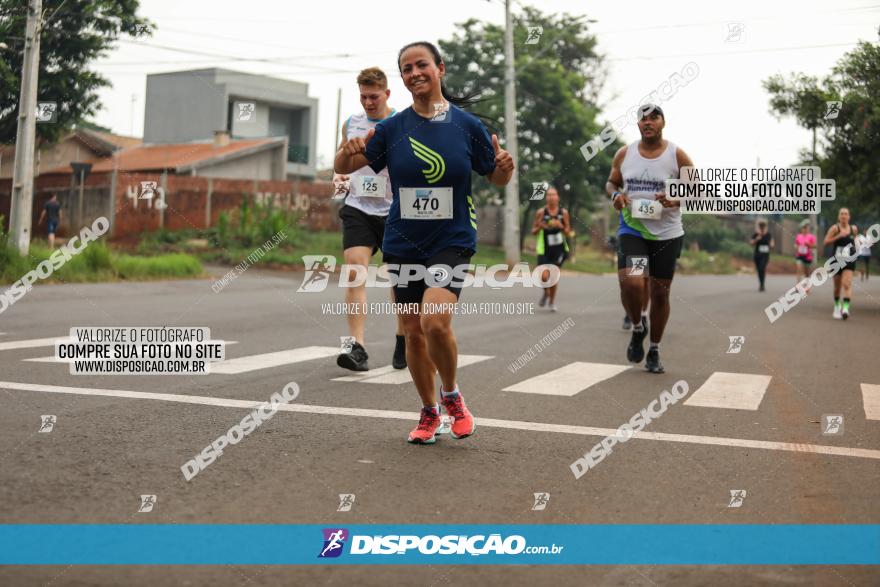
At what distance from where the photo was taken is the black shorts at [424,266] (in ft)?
16.2

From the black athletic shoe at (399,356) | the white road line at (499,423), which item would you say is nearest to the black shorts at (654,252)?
the black athletic shoe at (399,356)

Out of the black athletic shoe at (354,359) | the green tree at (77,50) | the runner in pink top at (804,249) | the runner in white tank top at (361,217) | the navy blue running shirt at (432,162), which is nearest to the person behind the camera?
the navy blue running shirt at (432,162)

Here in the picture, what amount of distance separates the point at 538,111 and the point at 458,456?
123 feet

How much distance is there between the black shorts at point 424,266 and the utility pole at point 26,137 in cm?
1389

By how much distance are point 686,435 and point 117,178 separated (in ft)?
83.0

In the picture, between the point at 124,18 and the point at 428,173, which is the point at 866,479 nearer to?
the point at 428,173

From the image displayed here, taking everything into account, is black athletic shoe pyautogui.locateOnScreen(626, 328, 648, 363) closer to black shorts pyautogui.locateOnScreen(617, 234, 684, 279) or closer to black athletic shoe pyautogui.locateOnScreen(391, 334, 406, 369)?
black shorts pyautogui.locateOnScreen(617, 234, 684, 279)

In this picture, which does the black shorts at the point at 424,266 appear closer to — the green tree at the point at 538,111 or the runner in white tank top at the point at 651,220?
the runner in white tank top at the point at 651,220

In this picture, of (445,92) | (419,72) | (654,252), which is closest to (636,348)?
(654,252)

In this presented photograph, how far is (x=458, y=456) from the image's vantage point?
477 cm

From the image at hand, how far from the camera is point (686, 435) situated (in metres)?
5.46

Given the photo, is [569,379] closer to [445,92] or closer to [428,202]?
[445,92]

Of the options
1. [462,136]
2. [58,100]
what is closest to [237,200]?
[58,100]

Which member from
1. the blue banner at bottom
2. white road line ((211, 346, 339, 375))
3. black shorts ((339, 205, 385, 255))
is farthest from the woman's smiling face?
white road line ((211, 346, 339, 375))
